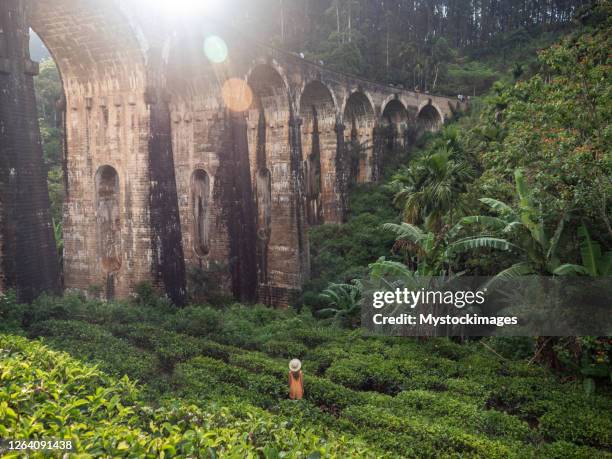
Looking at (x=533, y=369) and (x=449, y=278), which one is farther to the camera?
(x=449, y=278)

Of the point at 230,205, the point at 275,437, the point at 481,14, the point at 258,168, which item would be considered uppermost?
the point at 481,14

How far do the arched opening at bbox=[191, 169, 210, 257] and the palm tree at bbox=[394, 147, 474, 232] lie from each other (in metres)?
7.14

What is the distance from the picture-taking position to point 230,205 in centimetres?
1658

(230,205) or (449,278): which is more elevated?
(230,205)

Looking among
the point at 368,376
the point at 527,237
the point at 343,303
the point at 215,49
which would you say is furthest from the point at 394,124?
the point at 368,376

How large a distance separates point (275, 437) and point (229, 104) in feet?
42.7

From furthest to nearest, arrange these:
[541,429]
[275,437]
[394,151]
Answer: [394,151] < [541,429] < [275,437]

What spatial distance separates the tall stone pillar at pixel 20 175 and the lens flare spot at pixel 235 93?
6.39 meters

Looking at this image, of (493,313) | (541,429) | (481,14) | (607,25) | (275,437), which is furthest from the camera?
(481,14)

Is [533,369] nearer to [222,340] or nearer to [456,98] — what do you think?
[222,340]

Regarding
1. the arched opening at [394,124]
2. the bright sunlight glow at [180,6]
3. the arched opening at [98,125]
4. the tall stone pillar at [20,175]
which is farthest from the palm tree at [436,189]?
the arched opening at [394,124]

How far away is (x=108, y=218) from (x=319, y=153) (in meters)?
12.4

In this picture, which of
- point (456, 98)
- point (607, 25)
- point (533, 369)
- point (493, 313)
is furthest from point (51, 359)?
point (456, 98)

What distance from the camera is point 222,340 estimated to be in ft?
37.1
